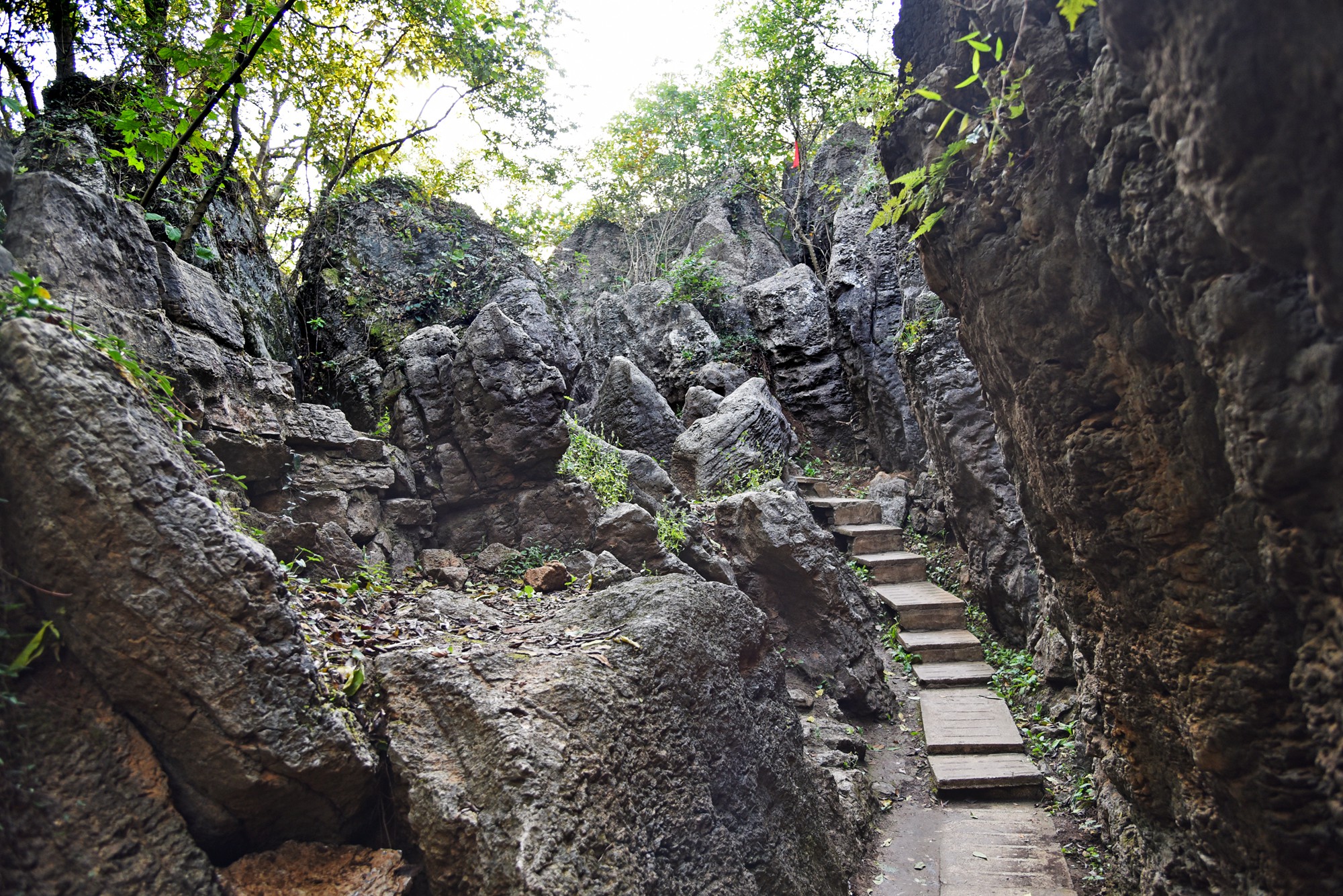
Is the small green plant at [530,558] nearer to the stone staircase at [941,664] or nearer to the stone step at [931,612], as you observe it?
the stone staircase at [941,664]

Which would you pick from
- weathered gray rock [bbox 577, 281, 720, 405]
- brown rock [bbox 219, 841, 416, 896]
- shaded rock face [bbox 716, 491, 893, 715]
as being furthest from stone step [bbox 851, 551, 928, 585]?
brown rock [bbox 219, 841, 416, 896]

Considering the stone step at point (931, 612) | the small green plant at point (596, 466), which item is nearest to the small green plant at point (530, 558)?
the small green plant at point (596, 466)

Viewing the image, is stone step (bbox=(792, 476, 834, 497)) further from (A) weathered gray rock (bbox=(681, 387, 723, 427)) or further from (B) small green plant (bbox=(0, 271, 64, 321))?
(B) small green plant (bbox=(0, 271, 64, 321))

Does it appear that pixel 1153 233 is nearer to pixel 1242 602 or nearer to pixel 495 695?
pixel 1242 602

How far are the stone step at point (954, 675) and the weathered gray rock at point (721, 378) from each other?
695 centimetres

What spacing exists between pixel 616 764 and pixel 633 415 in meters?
8.37

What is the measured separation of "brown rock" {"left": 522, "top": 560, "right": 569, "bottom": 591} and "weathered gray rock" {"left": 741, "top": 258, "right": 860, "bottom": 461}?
29.2ft

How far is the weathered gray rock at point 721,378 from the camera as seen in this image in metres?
13.9

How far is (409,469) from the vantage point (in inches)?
263

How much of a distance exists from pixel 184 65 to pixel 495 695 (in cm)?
454

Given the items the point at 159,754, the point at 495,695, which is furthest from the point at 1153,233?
the point at 159,754

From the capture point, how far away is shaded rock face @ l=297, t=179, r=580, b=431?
8086 millimetres

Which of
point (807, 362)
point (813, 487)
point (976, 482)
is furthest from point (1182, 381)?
point (807, 362)

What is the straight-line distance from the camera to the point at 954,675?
7.79m
